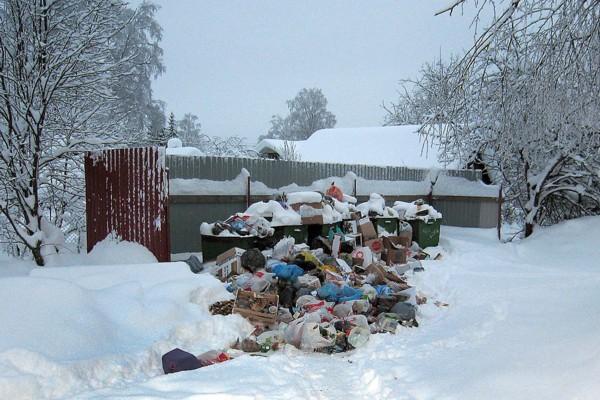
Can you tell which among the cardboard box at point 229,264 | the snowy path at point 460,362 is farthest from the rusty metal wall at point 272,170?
the snowy path at point 460,362

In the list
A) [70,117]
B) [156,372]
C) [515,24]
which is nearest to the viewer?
[156,372]

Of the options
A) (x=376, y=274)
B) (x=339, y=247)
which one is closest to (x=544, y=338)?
(x=376, y=274)

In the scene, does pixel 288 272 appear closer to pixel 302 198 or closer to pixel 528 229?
pixel 302 198

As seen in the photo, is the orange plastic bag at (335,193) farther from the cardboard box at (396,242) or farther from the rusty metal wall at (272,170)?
the cardboard box at (396,242)

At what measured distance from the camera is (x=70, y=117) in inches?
330

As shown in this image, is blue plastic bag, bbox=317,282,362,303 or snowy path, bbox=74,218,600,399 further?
blue plastic bag, bbox=317,282,362,303

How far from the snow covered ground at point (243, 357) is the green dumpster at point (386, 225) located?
383 centimetres

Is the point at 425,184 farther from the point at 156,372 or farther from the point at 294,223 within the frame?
the point at 156,372

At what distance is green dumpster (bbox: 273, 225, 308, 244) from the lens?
7526 mm

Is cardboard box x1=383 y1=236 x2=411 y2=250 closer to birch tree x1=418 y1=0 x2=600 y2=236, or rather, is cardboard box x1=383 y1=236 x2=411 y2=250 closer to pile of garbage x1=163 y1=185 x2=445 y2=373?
pile of garbage x1=163 y1=185 x2=445 y2=373

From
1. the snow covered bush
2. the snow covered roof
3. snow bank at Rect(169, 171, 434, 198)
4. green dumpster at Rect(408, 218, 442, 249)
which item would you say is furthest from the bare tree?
the snow covered bush

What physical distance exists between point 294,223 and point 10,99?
17.2 ft

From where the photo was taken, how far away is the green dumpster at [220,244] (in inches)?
271

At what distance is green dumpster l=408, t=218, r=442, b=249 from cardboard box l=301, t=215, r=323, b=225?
114 inches
